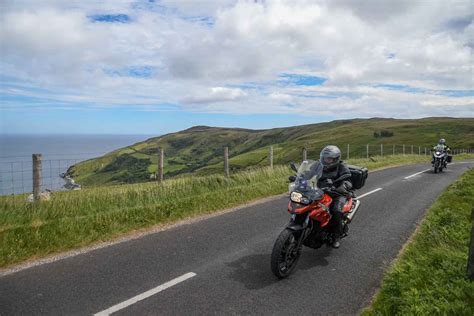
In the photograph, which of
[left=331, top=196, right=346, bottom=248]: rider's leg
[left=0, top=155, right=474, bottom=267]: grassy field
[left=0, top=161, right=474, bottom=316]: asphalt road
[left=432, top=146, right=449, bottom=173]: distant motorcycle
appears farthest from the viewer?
[left=432, top=146, right=449, bottom=173]: distant motorcycle

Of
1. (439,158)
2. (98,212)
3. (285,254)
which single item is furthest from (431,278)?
(439,158)

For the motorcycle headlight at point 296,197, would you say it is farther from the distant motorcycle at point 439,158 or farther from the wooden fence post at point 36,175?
the distant motorcycle at point 439,158

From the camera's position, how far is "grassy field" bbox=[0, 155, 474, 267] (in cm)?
609

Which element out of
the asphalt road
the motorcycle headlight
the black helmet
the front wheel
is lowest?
the asphalt road

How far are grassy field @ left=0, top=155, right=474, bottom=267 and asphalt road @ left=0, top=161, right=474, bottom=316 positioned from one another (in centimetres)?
69

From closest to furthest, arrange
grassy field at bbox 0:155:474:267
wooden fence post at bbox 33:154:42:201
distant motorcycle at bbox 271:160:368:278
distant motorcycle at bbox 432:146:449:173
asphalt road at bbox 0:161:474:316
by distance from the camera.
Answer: asphalt road at bbox 0:161:474:316, distant motorcycle at bbox 271:160:368:278, grassy field at bbox 0:155:474:267, wooden fence post at bbox 33:154:42:201, distant motorcycle at bbox 432:146:449:173

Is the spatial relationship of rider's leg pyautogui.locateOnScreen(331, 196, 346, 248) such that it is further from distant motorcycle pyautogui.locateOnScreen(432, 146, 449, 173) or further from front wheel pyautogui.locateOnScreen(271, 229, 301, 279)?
distant motorcycle pyautogui.locateOnScreen(432, 146, 449, 173)

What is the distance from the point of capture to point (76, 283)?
4.73 m

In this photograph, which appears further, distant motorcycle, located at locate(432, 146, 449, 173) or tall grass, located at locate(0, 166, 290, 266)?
distant motorcycle, located at locate(432, 146, 449, 173)

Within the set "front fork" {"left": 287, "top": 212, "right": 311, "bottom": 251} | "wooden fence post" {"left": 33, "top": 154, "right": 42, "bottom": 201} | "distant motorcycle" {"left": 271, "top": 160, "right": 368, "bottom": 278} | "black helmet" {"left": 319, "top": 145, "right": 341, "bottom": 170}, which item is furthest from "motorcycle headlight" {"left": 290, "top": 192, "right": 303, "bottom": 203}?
"wooden fence post" {"left": 33, "top": 154, "right": 42, "bottom": 201}

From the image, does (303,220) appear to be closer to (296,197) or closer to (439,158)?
(296,197)

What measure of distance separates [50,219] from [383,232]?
23.1ft

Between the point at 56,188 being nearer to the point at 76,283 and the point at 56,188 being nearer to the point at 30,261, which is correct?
the point at 30,261

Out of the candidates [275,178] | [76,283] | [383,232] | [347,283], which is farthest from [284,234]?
[275,178]
